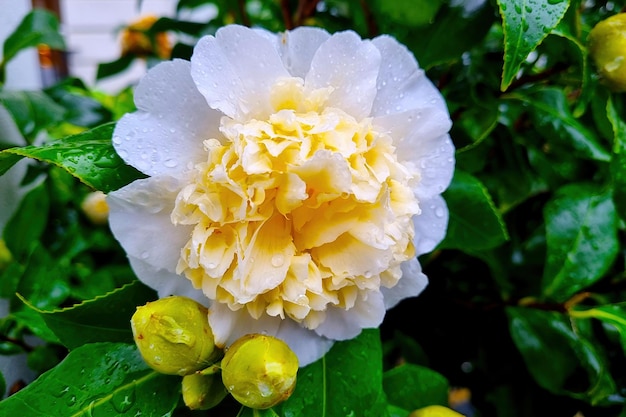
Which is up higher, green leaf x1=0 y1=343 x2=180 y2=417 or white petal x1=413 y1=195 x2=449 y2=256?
white petal x1=413 y1=195 x2=449 y2=256

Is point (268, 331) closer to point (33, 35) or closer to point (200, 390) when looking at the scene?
point (200, 390)

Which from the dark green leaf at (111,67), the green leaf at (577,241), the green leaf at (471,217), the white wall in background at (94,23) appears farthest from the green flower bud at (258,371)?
the white wall in background at (94,23)

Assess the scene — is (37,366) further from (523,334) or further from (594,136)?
(594,136)

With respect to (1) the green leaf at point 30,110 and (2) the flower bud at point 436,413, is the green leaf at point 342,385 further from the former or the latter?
(1) the green leaf at point 30,110

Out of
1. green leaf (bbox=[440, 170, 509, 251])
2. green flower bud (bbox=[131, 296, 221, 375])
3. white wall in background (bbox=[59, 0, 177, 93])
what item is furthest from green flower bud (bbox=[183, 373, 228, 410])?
white wall in background (bbox=[59, 0, 177, 93])

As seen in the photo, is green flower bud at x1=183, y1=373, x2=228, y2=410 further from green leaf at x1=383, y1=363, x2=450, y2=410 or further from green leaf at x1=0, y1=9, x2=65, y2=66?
green leaf at x1=0, y1=9, x2=65, y2=66

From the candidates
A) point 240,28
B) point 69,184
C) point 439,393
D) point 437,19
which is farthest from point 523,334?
point 69,184
